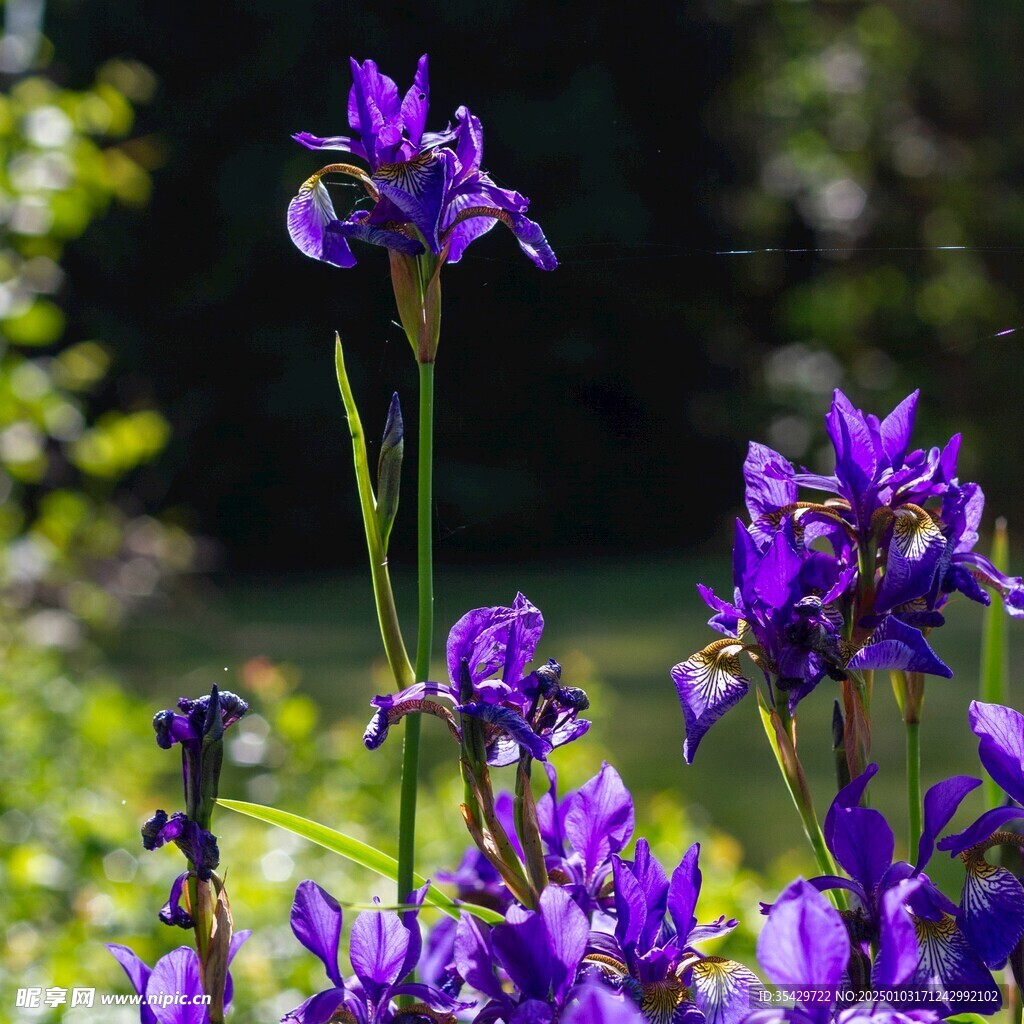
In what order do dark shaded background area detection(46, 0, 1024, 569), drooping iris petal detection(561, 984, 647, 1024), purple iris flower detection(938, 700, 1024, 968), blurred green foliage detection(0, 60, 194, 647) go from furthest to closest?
blurred green foliage detection(0, 60, 194, 647), dark shaded background area detection(46, 0, 1024, 569), purple iris flower detection(938, 700, 1024, 968), drooping iris petal detection(561, 984, 647, 1024)

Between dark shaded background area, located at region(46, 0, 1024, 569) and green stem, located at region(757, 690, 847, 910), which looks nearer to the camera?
green stem, located at region(757, 690, 847, 910)

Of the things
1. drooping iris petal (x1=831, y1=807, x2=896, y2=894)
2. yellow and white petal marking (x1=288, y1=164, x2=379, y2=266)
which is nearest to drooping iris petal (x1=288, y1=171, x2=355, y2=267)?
yellow and white petal marking (x1=288, y1=164, x2=379, y2=266)

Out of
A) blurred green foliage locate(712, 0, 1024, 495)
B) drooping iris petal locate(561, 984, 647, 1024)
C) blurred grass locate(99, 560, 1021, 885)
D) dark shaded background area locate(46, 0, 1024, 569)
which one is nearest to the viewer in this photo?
drooping iris petal locate(561, 984, 647, 1024)

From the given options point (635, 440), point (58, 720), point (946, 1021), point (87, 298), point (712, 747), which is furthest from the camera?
point (87, 298)

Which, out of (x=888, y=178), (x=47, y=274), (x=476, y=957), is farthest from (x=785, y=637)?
(x=888, y=178)

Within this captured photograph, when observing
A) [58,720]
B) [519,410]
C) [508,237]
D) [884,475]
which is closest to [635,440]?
[519,410]

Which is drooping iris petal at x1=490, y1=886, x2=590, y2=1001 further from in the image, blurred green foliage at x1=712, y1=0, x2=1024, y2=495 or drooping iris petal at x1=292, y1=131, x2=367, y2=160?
blurred green foliage at x1=712, y1=0, x2=1024, y2=495

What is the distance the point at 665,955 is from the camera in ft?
1.13

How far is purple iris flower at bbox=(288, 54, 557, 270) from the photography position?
384mm

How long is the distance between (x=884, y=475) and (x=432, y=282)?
16 centimetres

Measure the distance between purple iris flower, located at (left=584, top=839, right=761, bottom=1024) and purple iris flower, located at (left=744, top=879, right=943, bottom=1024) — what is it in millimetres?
61

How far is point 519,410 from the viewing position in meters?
0.77

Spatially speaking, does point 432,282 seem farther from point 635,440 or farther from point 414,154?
point 635,440

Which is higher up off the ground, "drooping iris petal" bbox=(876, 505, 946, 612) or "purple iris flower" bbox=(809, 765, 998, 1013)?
"drooping iris petal" bbox=(876, 505, 946, 612)
